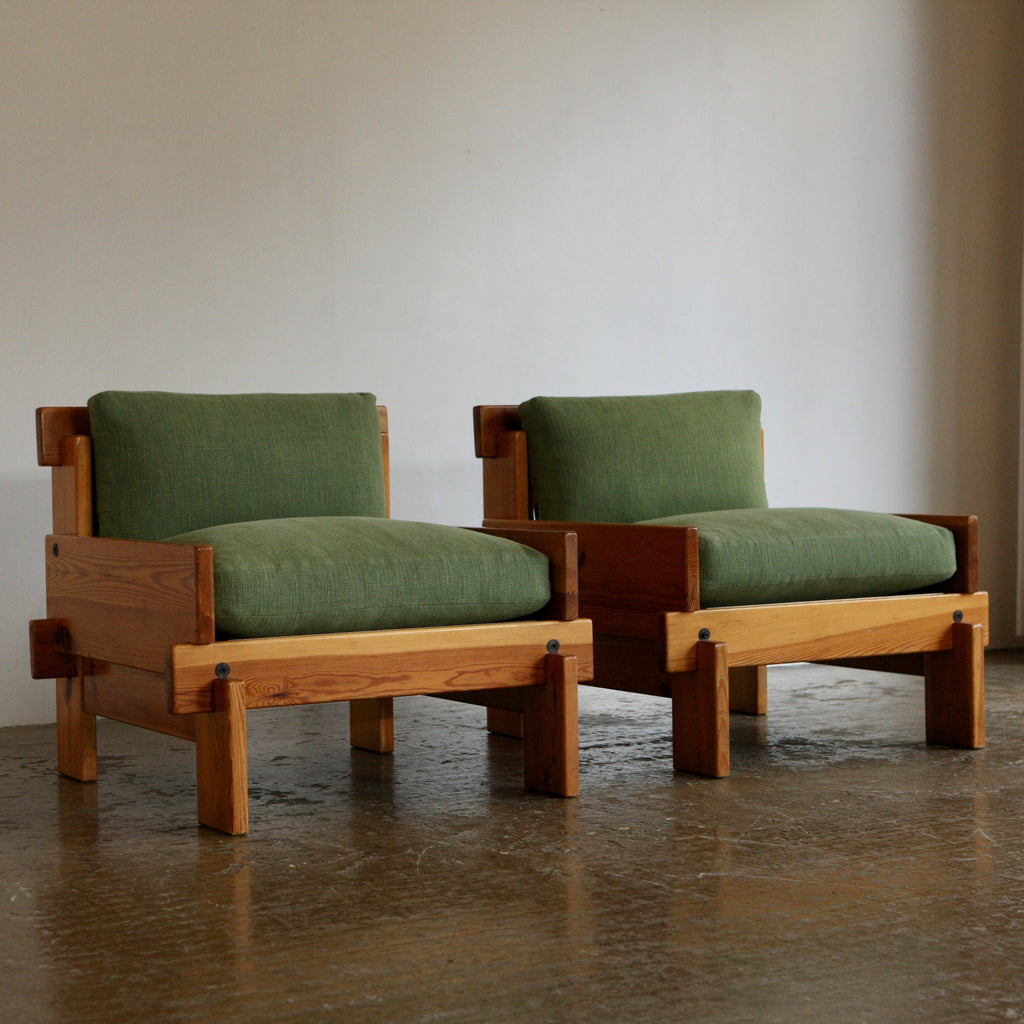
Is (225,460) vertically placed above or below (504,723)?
above

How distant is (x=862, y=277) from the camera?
4.46 meters

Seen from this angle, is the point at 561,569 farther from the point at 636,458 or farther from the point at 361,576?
the point at 636,458

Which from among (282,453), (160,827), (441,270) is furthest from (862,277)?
(160,827)

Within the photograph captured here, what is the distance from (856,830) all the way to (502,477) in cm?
123

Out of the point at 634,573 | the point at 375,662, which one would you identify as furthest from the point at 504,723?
the point at 375,662

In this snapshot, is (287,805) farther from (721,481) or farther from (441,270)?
(441,270)

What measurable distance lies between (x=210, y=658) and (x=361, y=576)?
0.90 feet

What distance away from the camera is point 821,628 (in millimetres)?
2787

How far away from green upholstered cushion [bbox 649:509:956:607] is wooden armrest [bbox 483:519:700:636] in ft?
0.16

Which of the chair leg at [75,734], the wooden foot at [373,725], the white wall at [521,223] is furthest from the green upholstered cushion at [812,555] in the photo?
the white wall at [521,223]

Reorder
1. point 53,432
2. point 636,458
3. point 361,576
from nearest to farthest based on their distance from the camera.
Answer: point 361,576, point 53,432, point 636,458

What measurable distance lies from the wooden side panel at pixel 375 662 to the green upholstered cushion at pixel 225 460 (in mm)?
537

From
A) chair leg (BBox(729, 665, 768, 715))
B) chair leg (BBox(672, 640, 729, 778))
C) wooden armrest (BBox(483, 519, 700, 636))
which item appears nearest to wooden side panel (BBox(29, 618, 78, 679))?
wooden armrest (BBox(483, 519, 700, 636))

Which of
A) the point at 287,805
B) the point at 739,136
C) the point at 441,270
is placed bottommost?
the point at 287,805
